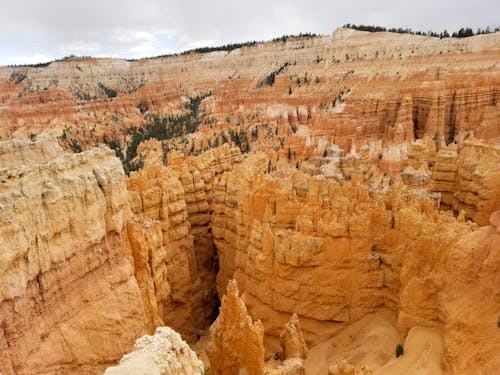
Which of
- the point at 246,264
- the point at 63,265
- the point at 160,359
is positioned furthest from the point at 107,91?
the point at 160,359

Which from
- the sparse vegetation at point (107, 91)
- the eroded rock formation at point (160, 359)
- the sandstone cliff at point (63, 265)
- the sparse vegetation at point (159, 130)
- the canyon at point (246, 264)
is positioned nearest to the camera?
the eroded rock formation at point (160, 359)

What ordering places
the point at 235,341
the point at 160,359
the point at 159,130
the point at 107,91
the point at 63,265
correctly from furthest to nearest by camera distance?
the point at 107,91 → the point at 159,130 → the point at 235,341 → the point at 63,265 → the point at 160,359

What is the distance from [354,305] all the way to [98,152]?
8.60 metres

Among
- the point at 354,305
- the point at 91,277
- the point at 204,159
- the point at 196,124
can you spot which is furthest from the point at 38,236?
the point at 196,124

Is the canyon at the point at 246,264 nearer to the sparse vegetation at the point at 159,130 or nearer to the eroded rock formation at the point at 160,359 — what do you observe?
the eroded rock formation at the point at 160,359

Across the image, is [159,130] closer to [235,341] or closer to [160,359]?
[235,341]

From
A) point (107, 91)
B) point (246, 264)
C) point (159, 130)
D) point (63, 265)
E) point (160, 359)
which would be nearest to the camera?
point (160, 359)

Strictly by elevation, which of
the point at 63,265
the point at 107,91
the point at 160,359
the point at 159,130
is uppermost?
the point at 107,91

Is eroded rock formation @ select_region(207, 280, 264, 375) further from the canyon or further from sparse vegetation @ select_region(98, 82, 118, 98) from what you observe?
sparse vegetation @ select_region(98, 82, 118, 98)

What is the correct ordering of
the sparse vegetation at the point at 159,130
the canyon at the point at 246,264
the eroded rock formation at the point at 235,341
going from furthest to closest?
1. the sparse vegetation at the point at 159,130
2. the eroded rock formation at the point at 235,341
3. the canyon at the point at 246,264

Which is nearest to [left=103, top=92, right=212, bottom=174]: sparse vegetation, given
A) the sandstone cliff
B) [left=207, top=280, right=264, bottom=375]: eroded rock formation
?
the sandstone cliff

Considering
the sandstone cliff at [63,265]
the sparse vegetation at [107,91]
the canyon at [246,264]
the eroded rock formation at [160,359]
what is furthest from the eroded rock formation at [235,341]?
the sparse vegetation at [107,91]

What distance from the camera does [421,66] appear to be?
49.5m

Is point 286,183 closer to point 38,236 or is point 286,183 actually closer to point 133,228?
point 133,228
